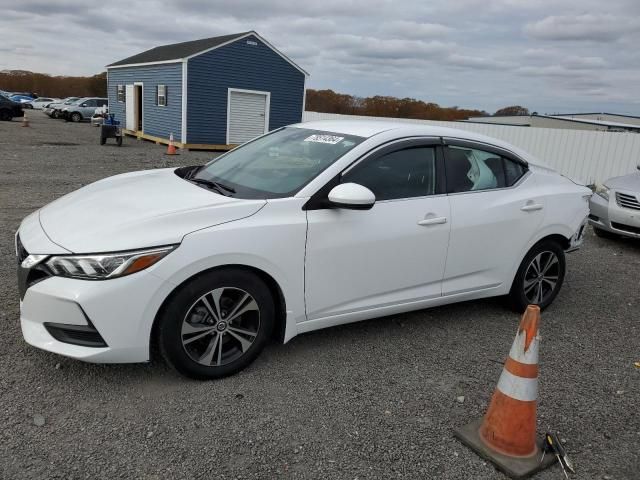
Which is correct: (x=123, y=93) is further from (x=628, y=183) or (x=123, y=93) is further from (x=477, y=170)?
(x=477, y=170)

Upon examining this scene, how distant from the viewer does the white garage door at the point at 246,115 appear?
2242 cm

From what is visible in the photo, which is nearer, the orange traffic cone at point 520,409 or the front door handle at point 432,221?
the orange traffic cone at point 520,409

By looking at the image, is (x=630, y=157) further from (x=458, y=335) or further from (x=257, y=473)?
(x=257, y=473)

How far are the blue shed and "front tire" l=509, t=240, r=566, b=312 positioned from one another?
18427 millimetres

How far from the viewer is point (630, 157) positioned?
15094 mm

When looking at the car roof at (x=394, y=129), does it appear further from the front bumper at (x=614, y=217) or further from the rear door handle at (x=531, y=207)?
the front bumper at (x=614, y=217)

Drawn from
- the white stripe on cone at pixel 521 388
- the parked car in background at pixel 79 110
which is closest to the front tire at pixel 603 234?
the white stripe on cone at pixel 521 388

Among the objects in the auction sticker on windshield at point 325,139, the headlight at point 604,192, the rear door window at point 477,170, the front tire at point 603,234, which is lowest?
the front tire at point 603,234

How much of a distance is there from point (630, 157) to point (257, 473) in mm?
15625

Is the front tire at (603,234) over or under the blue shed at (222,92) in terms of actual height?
under

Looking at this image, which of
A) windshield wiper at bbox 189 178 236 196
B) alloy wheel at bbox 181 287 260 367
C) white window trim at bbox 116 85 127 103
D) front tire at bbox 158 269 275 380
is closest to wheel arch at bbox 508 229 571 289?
front tire at bbox 158 269 275 380

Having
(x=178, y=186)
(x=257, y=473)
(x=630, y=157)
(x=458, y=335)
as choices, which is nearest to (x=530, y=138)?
(x=630, y=157)

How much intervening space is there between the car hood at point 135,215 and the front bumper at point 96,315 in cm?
21

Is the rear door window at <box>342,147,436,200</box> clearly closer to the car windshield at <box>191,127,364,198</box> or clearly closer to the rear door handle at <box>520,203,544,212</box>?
the car windshield at <box>191,127,364,198</box>
